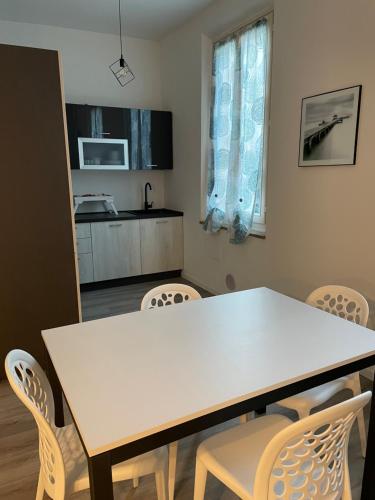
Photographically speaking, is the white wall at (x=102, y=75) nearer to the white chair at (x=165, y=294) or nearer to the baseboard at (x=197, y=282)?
the baseboard at (x=197, y=282)

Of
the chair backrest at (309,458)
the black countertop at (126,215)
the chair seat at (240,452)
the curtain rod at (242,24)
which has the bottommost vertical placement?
the chair seat at (240,452)

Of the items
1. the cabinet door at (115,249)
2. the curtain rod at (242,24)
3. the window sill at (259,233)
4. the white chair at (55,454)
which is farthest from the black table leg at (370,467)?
the cabinet door at (115,249)

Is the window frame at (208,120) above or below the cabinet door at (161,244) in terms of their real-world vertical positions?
above

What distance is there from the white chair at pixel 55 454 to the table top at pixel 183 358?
103 millimetres

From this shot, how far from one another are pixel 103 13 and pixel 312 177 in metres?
2.86

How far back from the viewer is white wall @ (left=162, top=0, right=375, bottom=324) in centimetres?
226

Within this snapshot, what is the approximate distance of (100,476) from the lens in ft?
3.01

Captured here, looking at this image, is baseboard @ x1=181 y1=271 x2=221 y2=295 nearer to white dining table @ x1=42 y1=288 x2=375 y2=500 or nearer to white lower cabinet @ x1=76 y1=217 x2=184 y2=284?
white lower cabinet @ x1=76 y1=217 x2=184 y2=284

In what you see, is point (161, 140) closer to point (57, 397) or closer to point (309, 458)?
point (57, 397)

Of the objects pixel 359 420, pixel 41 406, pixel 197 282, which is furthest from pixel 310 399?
pixel 197 282

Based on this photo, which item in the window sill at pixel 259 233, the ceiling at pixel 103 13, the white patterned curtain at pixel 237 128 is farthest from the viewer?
the ceiling at pixel 103 13

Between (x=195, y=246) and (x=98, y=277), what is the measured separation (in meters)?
1.25

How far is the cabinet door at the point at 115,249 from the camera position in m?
4.29

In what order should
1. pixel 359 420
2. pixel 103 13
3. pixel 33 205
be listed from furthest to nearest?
pixel 103 13, pixel 33 205, pixel 359 420
